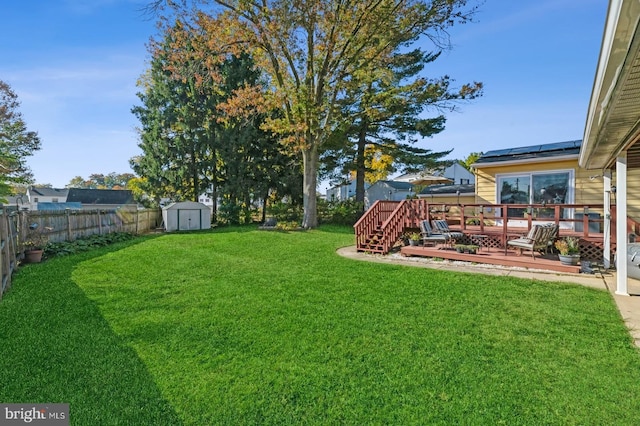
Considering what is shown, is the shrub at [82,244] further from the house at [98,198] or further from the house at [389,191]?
the house at [98,198]

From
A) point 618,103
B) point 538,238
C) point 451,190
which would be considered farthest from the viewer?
point 451,190

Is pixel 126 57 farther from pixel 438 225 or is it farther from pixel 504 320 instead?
pixel 504 320

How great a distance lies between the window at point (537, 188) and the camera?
1042 centimetres

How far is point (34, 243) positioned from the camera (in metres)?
9.10

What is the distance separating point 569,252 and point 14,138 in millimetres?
33247

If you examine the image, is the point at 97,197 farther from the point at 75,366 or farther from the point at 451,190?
the point at 75,366

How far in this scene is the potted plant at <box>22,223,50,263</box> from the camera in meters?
8.43

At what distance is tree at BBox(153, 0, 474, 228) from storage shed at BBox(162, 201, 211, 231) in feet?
21.4

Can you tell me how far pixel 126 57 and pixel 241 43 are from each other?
5442 mm

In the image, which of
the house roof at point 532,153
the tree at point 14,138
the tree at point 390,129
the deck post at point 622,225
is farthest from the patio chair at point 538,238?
the tree at point 14,138

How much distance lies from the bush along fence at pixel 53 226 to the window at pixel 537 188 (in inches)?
546

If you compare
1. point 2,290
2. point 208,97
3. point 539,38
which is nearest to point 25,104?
point 208,97

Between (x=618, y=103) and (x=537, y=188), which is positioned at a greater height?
(x=618, y=103)

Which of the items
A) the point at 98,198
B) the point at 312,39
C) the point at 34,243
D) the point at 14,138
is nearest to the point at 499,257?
the point at 312,39
